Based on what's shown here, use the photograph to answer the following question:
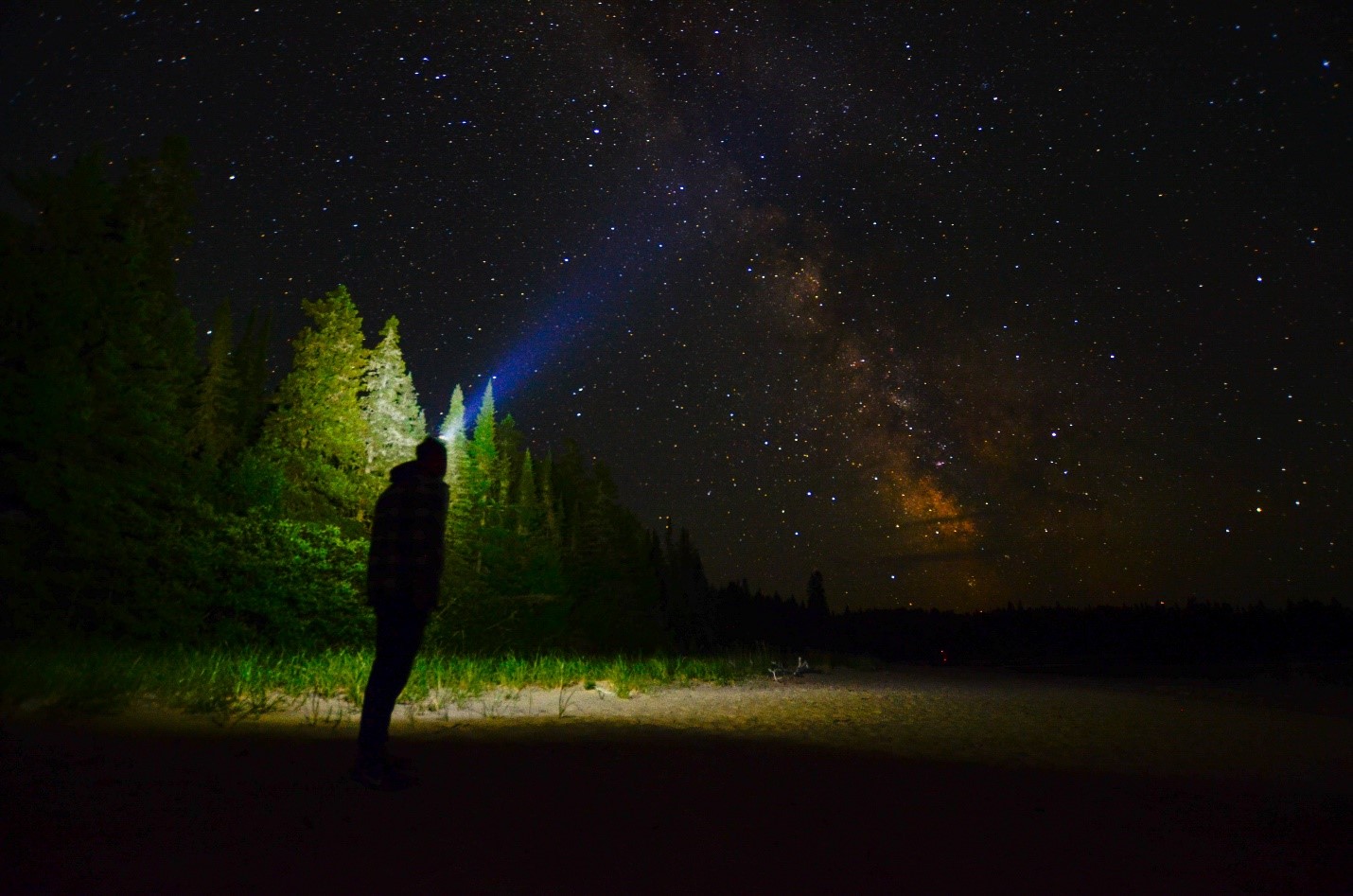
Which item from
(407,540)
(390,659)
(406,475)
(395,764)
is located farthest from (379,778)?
(406,475)

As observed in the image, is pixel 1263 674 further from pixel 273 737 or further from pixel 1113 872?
pixel 273 737

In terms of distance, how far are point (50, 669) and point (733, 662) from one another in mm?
14458

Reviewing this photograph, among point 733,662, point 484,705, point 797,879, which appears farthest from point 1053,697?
point 797,879

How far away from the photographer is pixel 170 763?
16.7 feet

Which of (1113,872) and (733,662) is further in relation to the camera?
(733,662)

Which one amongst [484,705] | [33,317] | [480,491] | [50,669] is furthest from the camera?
[480,491]

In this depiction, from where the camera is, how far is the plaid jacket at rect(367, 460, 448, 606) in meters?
5.08

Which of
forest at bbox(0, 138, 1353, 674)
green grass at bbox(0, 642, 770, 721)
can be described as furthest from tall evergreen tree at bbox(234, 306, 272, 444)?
green grass at bbox(0, 642, 770, 721)

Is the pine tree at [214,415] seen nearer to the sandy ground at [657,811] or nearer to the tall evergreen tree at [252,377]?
the tall evergreen tree at [252,377]

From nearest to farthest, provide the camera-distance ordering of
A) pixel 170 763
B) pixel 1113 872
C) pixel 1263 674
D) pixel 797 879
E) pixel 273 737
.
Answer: pixel 797 879
pixel 1113 872
pixel 170 763
pixel 273 737
pixel 1263 674

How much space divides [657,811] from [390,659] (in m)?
1.98

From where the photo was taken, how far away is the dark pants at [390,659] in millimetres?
4914

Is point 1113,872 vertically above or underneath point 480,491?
underneath

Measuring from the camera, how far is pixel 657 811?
456cm
